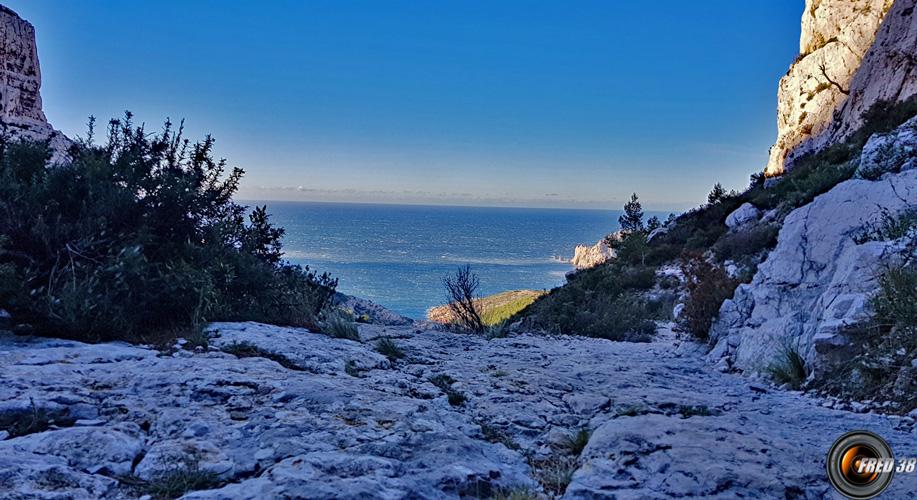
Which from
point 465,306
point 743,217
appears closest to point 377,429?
point 465,306

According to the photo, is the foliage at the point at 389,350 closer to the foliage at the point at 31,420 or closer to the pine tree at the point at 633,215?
the foliage at the point at 31,420

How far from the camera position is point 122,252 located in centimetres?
577

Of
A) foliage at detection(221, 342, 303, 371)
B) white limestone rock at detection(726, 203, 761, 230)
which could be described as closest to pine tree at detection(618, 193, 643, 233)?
white limestone rock at detection(726, 203, 761, 230)

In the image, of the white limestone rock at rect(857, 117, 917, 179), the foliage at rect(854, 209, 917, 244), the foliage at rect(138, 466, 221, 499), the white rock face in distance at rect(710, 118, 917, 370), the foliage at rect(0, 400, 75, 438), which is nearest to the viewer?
the foliage at rect(138, 466, 221, 499)

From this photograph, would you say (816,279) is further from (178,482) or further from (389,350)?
(178,482)

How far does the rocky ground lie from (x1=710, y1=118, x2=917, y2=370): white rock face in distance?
0.98 metres

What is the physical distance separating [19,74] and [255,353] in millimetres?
21338

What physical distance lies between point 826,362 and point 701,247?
18070mm

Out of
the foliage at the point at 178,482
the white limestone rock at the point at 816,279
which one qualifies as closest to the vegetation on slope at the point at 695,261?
the white limestone rock at the point at 816,279

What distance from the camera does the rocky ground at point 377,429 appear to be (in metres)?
2.65

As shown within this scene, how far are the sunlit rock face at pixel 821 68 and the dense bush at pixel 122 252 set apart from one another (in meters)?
37.0

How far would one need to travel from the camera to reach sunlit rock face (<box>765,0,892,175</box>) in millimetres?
32281

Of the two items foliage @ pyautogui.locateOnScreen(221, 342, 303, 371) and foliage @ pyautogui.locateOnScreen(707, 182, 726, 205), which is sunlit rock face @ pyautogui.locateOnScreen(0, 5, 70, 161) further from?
foliage @ pyautogui.locateOnScreen(707, 182, 726, 205)

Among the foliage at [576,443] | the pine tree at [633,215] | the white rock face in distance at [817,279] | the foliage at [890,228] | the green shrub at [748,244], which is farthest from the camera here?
the pine tree at [633,215]
